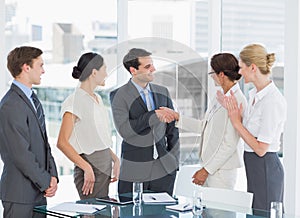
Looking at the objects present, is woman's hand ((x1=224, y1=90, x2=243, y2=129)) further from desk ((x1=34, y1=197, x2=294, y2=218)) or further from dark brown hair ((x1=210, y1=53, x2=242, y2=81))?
desk ((x1=34, y1=197, x2=294, y2=218))

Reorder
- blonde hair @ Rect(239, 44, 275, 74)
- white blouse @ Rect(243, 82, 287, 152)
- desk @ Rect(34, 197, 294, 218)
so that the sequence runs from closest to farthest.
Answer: desk @ Rect(34, 197, 294, 218) < white blouse @ Rect(243, 82, 287, 152) < blonde hair @ Rect(239, 44, 275, 74)

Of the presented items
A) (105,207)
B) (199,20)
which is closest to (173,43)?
(199,20)

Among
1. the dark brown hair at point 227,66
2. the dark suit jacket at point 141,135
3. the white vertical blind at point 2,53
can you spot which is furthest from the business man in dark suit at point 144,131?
the white vertical blind at point 2,53

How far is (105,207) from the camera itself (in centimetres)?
354

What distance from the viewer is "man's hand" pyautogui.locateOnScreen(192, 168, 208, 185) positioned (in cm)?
429

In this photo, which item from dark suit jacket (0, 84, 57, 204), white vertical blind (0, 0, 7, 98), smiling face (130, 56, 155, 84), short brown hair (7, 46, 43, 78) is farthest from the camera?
white vertical blind (0, 0, 7, 98)

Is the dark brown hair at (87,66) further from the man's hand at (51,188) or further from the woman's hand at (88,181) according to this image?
the man's hand at (51,188)

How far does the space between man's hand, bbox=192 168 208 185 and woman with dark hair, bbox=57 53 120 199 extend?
1.78 feet

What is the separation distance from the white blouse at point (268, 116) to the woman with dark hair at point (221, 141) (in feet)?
0.57

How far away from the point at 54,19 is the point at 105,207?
74.9 inches

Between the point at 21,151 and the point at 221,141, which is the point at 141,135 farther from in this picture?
the point at 21,151

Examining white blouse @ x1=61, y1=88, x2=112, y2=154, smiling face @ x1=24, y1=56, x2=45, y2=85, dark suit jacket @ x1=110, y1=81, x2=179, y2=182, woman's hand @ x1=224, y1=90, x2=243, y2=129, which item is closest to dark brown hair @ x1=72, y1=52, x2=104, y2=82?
white blouse @ x1=61, y1=88, x2=112, y2=154

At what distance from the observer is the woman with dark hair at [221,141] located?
13.8ft

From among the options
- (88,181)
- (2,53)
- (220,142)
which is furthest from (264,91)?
(2,53)
